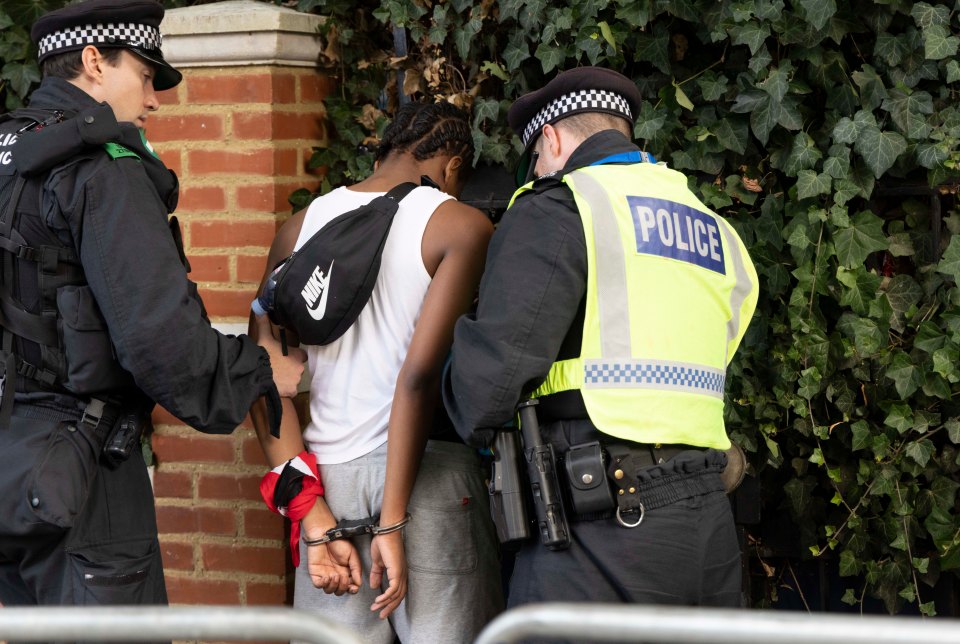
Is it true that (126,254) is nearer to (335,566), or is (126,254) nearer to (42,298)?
(42,298)

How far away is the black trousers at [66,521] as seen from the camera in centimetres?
252

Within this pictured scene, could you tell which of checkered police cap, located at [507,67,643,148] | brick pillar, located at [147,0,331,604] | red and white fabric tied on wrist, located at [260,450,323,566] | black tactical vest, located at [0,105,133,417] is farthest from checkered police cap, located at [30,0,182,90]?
red and white fabric tied on wrist, located at [260,450,323,566]

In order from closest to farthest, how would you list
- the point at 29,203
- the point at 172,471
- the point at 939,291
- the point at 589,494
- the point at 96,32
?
1. the point at 589,494
2. the point at 29,203
3. the point at 96,32
4. the point at 939,291
5. the point at 172,471

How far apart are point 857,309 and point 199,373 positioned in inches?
70.8

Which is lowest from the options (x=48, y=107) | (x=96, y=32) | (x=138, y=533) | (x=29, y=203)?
(x=138, y=533)

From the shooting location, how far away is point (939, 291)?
307cm

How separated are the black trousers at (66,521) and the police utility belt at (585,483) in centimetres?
92

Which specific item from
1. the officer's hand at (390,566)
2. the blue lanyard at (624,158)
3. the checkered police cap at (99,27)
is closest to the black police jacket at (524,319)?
the blue lanyard at (624,158)

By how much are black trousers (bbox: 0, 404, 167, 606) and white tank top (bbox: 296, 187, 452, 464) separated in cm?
50

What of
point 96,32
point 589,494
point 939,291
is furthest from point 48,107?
point 939,291

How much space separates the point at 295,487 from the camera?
9.16ft

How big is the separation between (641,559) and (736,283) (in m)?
0.70

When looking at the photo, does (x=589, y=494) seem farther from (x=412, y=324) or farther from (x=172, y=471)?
(x=172, y=471)

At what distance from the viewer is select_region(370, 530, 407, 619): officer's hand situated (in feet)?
8.93
